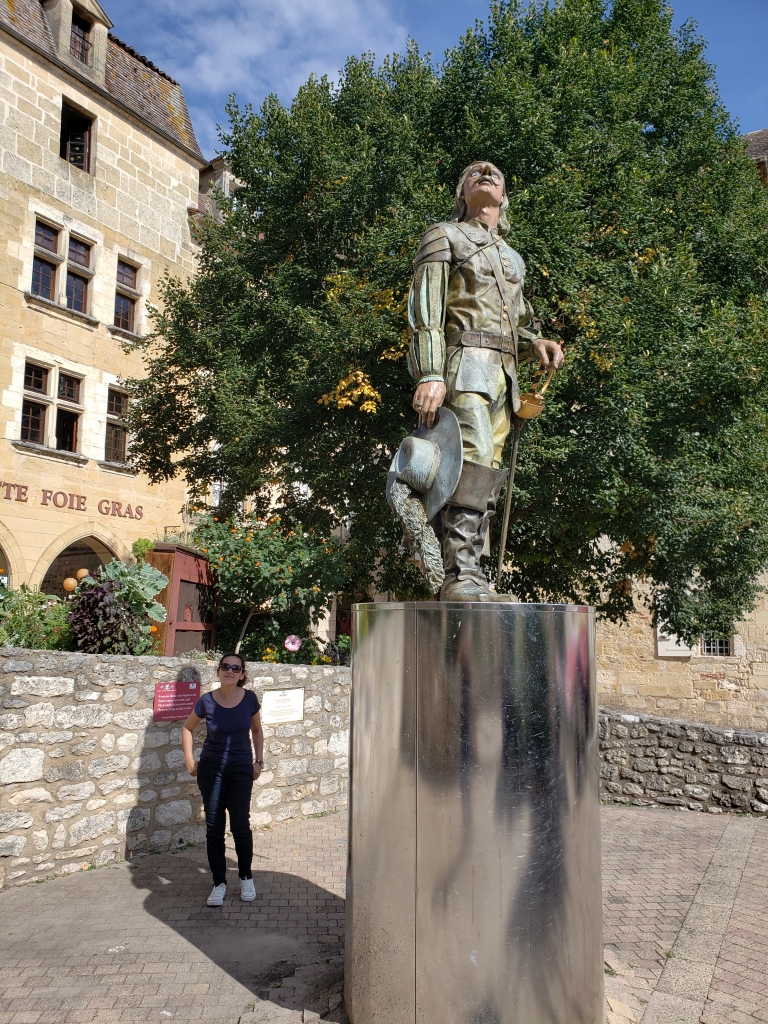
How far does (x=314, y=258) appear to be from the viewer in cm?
1167

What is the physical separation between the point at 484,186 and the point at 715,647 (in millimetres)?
16423

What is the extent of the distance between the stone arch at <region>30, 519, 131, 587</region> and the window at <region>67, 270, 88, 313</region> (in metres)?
4.88

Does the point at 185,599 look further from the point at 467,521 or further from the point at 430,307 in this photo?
the point at 430,307

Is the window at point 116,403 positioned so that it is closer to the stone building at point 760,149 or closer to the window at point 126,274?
the window at point 126,274

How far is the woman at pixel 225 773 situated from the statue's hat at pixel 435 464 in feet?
6.82

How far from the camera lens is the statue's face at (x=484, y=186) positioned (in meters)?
4.05

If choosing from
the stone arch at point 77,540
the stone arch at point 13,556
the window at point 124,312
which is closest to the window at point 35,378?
the window at point 124,312

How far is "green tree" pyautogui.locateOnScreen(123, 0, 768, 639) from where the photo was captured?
9.70m

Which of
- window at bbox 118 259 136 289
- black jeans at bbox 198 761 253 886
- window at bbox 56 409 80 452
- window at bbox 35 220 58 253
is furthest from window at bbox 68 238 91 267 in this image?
black jeans at bbox 198 761 253 886

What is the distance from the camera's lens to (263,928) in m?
4.50

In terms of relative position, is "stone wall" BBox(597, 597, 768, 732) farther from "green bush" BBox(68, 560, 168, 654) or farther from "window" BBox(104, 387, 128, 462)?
"green bush" BBox(68, 560, 168, 654)

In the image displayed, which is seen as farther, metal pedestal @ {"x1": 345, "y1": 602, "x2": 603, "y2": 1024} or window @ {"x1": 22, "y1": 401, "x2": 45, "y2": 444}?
window @ {"x1": 22, "y1": 401, "x2": 45, "y2": 444}

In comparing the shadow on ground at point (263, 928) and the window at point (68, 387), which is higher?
the window at point (68, 387)

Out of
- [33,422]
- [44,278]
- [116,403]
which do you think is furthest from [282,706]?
[44,278]
